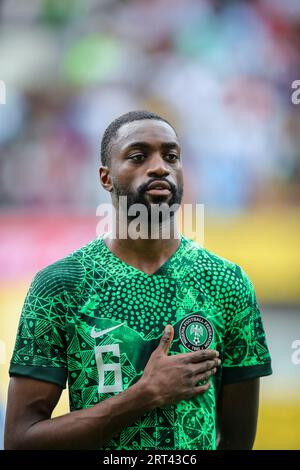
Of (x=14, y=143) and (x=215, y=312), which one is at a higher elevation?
(x=14, y=143)

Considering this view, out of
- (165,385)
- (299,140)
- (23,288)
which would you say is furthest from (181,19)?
(165,385)

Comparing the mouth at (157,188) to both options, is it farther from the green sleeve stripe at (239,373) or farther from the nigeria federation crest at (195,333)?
the green sleeve stripe at (239,373)

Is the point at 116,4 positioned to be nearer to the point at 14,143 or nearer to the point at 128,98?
the point at 128,98

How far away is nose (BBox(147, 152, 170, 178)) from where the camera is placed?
2.59 meters

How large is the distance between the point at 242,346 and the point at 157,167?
0.71 m

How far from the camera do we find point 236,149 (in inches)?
249

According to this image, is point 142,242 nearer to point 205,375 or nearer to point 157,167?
point 157,167

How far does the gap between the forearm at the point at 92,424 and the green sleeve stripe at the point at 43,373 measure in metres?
0.13

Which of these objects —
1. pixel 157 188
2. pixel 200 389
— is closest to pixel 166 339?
pixel 200 389

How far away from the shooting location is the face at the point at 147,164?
2.59 m

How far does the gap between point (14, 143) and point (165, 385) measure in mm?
4333

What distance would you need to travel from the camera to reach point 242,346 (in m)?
2.66

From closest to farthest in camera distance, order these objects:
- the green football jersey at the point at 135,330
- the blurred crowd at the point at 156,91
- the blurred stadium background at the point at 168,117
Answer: the green football jersey at the point at 135,330
the blurred stadium background at the point at 168,117
the blurred crowd at the point at 156,91

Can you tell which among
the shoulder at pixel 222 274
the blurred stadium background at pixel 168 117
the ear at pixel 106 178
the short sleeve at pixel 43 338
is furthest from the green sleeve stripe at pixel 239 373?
the blurred stadium background at pixel 168 117
